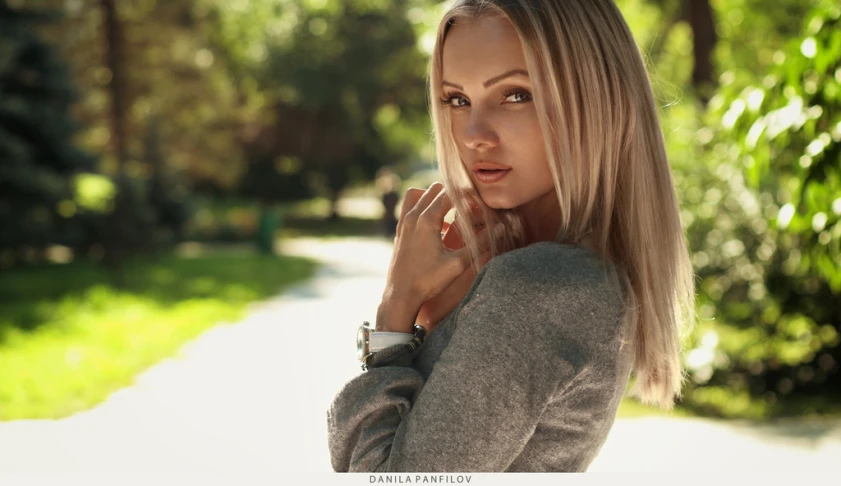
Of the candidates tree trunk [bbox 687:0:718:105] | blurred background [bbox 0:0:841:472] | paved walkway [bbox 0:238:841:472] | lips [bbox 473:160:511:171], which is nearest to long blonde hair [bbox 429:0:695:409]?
lips [bbox 473:160:511:171]

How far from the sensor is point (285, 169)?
36312mm

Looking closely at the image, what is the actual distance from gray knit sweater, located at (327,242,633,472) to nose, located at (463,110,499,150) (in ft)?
0.73

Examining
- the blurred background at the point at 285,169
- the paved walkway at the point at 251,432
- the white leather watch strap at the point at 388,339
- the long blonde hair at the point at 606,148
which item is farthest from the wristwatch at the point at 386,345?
the paved walkway at the point at 251,432

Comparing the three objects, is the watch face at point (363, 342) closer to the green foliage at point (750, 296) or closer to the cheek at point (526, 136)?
the cheek at point (526, 136)

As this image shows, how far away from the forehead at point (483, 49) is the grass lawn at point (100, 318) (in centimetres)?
619

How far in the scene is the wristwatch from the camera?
1586mm

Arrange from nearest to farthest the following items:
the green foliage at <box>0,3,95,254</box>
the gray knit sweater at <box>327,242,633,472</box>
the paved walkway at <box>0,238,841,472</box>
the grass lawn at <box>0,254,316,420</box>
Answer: the gray knit sweater at <box>327,242,633,472</box>, the paved walkway at <box>0,238,841,472</box>, the grass lawn at <box>0,254,316,420</box>, the green foliage at <box>0,3,95,254</box>

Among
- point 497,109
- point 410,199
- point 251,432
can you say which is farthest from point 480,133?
point 251,432

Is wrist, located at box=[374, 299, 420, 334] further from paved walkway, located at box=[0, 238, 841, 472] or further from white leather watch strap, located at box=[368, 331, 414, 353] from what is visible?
paved walkway, located at box=[0, 238, 841, 472]

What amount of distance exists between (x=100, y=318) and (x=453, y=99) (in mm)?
9849

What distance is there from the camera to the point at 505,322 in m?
1.39

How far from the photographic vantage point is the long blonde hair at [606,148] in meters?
1.47

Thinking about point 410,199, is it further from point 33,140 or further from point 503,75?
point 33,140

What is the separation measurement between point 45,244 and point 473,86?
15782 millimetres
